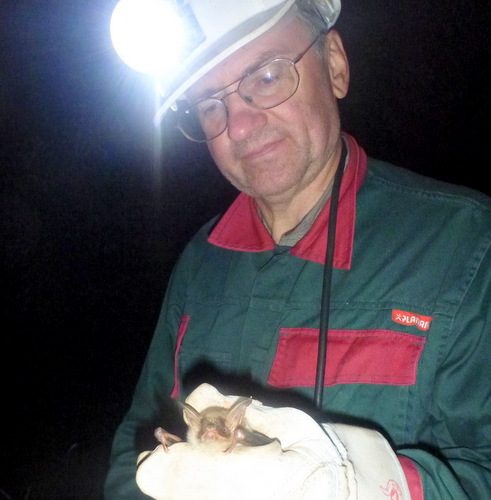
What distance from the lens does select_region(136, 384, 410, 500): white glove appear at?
2.73 feet

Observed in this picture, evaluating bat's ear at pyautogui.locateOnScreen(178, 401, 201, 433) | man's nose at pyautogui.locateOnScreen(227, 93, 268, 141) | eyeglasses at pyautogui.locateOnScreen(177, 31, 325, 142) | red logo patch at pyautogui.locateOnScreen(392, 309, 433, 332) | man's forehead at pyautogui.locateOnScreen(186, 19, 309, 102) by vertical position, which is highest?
man's forehead at pyautogui.locateOnScreen(186, 19, 309, 102)

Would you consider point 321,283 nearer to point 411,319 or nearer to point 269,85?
point 411,319

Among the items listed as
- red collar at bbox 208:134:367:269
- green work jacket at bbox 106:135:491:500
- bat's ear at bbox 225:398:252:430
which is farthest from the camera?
red collar at bbox 208:134:367:269

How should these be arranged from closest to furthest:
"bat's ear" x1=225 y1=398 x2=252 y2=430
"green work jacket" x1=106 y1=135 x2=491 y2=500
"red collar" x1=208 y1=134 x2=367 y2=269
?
"bat's ear" x1=225 y1=398 x2=252 y2=430 < "green work jacket" x1=106 y1=135 x2=491 y2=500 < "red collar" x1=208 y1=134 x2=367 y2=269

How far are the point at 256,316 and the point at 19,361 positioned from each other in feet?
10.9

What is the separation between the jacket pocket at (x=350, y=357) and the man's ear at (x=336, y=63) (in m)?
0.83

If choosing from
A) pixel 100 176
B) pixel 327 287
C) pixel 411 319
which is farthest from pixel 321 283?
pixel 100 176

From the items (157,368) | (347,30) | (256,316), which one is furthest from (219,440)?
(347,30)

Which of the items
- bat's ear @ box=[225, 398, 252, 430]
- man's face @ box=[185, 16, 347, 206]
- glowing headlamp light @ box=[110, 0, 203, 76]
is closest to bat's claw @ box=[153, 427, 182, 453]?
bat's ear @ box=[225, 398, 252, 430]

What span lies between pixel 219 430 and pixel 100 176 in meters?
3.75

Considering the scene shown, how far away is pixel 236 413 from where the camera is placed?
84cm

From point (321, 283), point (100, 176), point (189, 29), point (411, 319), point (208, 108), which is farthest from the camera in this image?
point (100, 176)

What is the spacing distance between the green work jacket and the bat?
0.37m

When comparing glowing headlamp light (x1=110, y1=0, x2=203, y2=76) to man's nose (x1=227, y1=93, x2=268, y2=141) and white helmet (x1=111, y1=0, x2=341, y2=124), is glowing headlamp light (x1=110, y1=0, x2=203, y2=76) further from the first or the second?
man's nose (x1=227, y1=93, x2=268, y2=141)
